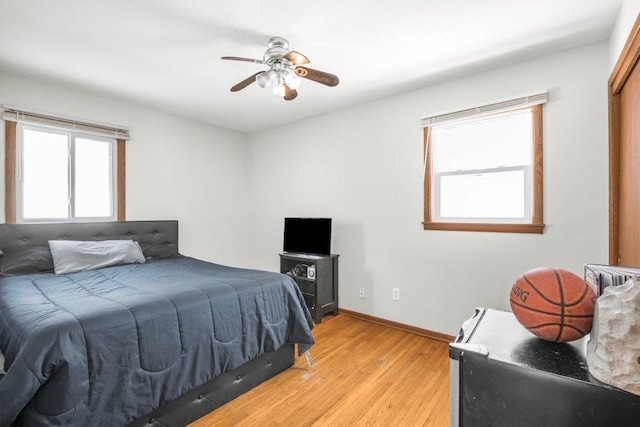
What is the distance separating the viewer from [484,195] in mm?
2762

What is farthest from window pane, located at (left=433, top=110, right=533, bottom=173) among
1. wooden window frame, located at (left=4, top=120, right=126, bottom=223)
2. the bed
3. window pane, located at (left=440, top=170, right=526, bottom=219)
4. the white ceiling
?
wooden window frame, located at (left=4, top=120, right=126, bottom=223)

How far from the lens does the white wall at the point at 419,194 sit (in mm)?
2273

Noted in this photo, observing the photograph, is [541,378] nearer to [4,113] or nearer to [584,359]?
[584,359]

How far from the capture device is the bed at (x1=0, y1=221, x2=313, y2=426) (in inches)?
50.0

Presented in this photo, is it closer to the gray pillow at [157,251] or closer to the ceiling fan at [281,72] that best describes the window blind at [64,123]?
the gray pillow at [157,251]

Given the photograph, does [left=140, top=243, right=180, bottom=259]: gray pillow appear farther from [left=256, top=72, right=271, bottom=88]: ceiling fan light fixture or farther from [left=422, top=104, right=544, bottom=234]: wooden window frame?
[left=422, top=104, right=544, bottom=234]: wooden window frame

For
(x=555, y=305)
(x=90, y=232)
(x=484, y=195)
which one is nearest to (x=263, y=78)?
(x=555, y=305)

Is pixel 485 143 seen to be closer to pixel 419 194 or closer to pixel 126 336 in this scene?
pixel 419 194

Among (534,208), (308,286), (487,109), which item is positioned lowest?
(308,286)

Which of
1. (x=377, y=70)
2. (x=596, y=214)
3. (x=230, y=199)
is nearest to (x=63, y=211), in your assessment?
(x=230, y=199)

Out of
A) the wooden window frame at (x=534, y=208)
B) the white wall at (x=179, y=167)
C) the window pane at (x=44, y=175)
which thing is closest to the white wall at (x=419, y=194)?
the wooden window frame at (x=534, y=208)

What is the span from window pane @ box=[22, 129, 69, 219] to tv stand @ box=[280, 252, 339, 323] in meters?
2.41

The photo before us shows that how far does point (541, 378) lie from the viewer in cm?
79

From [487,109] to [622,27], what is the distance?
36.6 inches
